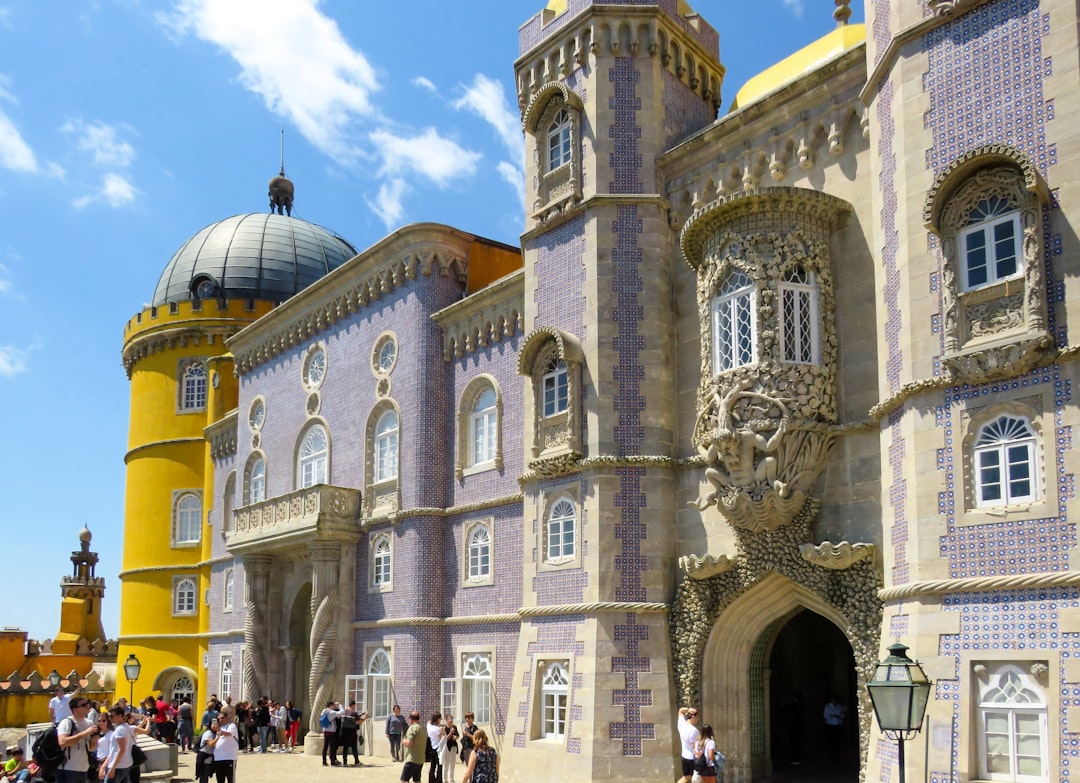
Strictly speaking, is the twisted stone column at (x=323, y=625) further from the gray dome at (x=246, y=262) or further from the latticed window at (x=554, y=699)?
the gray dome at (x=246, y=262)

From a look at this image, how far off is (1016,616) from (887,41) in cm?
808

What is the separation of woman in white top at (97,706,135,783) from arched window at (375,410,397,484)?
13.7 meters

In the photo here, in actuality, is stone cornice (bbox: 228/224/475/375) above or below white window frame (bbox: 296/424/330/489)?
above

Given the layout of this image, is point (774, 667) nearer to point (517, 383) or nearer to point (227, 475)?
point (517, 383)

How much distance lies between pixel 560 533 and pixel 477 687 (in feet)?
17.2

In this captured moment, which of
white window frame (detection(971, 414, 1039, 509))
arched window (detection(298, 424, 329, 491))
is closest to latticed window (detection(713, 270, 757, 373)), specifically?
white window frame (detection(971, 414, 1039, 509))

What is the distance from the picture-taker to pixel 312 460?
3083 centimetres

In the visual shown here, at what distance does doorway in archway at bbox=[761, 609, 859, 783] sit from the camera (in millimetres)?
21739

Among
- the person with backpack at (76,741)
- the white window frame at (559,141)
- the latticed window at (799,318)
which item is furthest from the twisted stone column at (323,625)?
the person with backpack at (76,741)

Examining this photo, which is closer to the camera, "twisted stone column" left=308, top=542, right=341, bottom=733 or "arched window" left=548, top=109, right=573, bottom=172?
"arched window" left=548, top=109, right=573, bottom=172

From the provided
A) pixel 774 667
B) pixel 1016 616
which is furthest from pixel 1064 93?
pixel 774 667

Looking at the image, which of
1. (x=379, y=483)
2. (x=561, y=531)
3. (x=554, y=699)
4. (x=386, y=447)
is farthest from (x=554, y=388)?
(x=379, y=483)

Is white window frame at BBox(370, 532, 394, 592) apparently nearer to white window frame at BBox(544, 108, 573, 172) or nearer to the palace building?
the palace building

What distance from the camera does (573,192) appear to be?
829 inches
